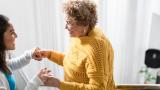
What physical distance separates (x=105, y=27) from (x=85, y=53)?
1230mm

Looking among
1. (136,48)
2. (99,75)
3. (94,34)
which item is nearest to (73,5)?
(94,34)

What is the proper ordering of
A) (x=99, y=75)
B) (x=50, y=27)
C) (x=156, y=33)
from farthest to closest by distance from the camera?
1. (x=156, y=33)
2. (x=50, y=27)
3. (x=99, y=75)

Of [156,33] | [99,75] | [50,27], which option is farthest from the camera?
[156,33]

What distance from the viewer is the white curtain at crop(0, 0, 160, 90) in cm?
251

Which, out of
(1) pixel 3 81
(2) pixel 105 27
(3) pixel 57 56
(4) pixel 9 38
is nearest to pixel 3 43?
(4) pixel 9 38

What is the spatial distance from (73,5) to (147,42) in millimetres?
1468

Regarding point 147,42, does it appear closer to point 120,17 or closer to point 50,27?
point 120,17

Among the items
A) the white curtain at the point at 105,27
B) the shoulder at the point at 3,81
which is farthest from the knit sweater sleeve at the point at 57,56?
the white curtain at the point at 105,27

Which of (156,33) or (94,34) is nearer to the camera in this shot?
(94,34)

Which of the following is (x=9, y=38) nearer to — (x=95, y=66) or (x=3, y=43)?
(x=3, y=43)

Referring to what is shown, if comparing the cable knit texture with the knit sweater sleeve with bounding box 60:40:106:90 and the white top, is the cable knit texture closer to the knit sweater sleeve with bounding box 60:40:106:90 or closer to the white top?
the knit sweater sleeve with bounding box 60:40:106:90

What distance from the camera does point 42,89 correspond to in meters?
2.79

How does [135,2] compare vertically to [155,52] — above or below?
above

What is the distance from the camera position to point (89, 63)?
1454mm
